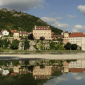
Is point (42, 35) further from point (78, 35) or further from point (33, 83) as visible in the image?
point (33, 83)

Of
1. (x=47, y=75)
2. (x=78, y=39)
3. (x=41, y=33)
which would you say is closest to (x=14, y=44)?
(x=41, y=33)

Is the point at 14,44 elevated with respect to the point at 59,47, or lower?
elevated

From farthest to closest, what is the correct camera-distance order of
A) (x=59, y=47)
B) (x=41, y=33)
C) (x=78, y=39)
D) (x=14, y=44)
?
(x=78, y=39) → (x=41, y=33) → (x=59, y=47) → (x=14, y=44)

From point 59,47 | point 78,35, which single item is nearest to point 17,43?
point 59,47

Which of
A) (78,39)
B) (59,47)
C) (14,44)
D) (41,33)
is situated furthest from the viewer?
(78,39)

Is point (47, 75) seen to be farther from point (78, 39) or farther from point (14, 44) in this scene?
point (78, 39)

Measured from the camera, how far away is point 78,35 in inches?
2475

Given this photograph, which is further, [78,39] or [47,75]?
[78,39]

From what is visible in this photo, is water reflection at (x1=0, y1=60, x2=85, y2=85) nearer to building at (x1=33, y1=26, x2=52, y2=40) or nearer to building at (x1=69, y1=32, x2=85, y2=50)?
building at (x1=33, y1=26, x2=52, y2=40)

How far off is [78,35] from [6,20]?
62907mm

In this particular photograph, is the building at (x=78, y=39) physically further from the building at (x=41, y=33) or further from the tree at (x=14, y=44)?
the tree at (x=14, y=44)

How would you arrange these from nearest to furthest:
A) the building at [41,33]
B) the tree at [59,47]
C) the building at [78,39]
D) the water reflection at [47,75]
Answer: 1. the water reflection at [47,75]
2. the tree at [59,47]
3. the building at [78,39]
4. the building at [41,33]

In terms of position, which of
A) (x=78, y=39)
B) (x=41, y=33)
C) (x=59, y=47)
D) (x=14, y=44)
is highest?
(x=41, y=33)

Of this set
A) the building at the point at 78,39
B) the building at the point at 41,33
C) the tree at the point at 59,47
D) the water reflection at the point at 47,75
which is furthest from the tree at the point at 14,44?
the water reflection at the point at 47,75
